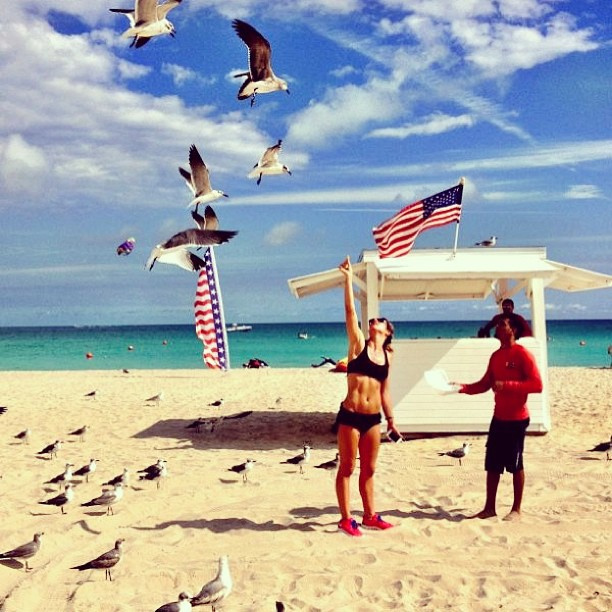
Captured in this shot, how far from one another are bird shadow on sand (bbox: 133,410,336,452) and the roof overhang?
2746 mm

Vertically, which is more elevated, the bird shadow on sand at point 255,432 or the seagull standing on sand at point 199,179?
the seagull standing on sand at point 199,179

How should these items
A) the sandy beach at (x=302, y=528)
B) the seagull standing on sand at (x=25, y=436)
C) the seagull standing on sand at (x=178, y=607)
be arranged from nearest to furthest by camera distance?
1. the seagull standing on sand at (x=178, y=607)
2. the sandy beach at (x=302, y=528)
3. the seagull standing on sand at (x=25, y=436)

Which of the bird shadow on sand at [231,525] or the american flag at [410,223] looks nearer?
the bird shadow on sand at [231,525]

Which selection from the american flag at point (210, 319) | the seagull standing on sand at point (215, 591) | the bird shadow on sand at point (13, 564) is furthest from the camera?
the american flag at point (210, 319)

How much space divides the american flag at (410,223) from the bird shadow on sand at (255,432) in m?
3.63

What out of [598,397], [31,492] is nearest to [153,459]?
[31,492]

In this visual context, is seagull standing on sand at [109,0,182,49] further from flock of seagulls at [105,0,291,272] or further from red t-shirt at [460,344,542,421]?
red t-shirt at [460,344,542,421]

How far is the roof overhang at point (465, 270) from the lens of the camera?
39.3 feet

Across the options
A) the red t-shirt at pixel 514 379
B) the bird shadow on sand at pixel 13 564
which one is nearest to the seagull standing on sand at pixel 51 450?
the bird shadow on sand at pixel 13 564

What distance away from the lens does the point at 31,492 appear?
968 centimetres

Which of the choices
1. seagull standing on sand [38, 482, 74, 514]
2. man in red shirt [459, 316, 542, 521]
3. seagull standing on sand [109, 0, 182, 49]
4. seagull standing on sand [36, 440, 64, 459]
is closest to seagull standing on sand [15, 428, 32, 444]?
seagull standing on sand [36, 440, 64, 459]

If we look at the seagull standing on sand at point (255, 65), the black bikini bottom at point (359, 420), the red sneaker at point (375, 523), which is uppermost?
the seagull standing on sand at point (255, 65)

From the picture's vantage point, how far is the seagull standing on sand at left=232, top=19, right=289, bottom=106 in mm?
10414

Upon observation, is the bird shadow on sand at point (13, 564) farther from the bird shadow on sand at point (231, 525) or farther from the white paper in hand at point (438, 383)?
the white paper in hand at point (438, 383)
